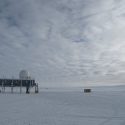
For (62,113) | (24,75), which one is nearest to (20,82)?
(24,75)

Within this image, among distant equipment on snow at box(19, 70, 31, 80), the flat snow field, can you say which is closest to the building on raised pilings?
distant equipment on snow at box(19, 70, 31, 80)

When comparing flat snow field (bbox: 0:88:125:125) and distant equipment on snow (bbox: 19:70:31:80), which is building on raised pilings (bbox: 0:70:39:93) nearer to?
distant equipment on snow (bbox: 19:70:31:80)

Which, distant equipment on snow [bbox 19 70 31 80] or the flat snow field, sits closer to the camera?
the flat snow field

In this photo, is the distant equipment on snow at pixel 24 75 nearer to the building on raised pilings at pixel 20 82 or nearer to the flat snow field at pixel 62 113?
the building on raised pilings at pixel 20 82

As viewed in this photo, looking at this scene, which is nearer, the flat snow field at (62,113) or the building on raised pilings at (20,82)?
the flat snow field at (62,113)

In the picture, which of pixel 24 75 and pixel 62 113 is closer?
pixel 62 113

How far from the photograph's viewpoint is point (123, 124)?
37.9 feet

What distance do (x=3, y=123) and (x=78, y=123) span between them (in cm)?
444

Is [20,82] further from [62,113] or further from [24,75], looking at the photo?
[62,113]

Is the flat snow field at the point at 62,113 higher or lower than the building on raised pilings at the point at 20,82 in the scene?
lower

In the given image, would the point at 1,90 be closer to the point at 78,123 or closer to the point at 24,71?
the point at 24,71

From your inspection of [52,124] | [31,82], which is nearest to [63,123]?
[52,124]

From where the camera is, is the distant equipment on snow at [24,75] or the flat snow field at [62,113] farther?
the distant equipment on snow at [24,75]

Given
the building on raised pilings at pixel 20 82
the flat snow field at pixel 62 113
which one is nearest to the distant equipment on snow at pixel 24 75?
the building on raised pilings at pixel 20 82
